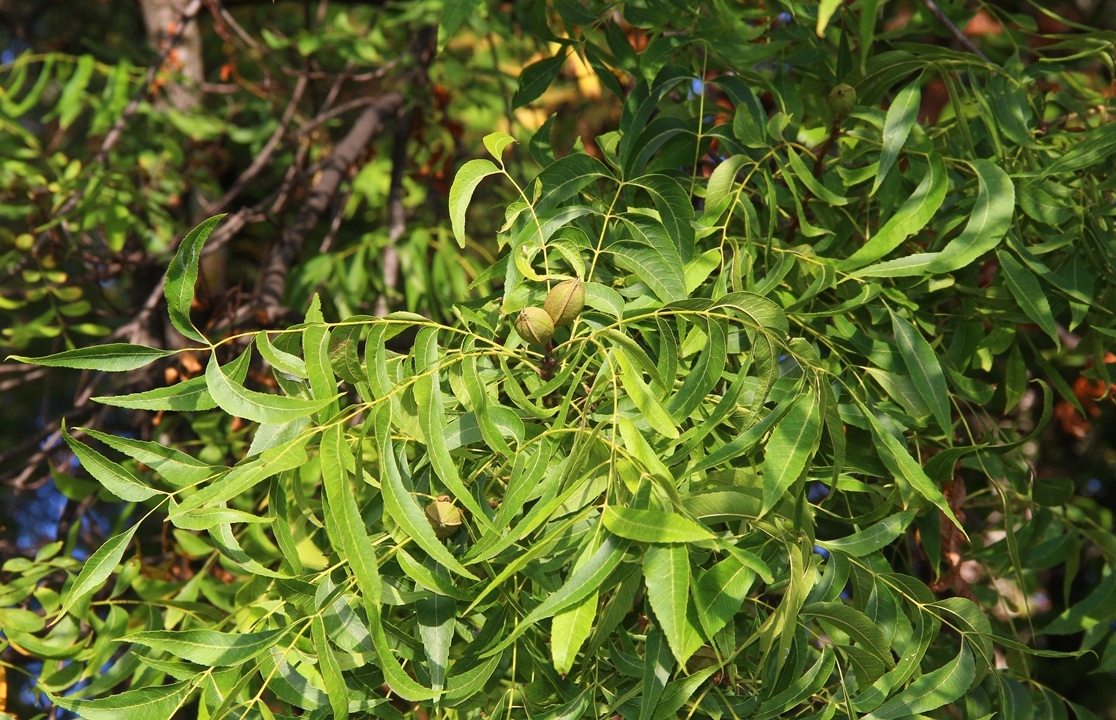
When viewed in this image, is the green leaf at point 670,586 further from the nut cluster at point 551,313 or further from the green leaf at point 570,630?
the nut cluster at point 551,313

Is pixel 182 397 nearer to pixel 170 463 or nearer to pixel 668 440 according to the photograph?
pixel 170 463

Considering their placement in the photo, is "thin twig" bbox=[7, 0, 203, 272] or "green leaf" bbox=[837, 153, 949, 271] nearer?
"green leaf" bbox=[837, 153, 949, 271]

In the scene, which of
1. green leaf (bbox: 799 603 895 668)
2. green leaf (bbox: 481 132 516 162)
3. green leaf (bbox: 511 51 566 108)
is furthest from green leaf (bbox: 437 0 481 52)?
green leaf (bbox: 799 603 895 668)

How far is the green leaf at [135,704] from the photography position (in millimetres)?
802

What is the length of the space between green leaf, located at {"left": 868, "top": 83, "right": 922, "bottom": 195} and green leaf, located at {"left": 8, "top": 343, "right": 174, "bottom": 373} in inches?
26.9

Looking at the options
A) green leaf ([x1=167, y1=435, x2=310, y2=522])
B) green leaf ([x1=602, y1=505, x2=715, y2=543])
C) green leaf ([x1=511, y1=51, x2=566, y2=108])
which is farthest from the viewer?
green leaf ([x1=511, y1=51, x2=566, y2=108])

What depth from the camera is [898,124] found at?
0.98 meters

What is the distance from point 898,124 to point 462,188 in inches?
17.6

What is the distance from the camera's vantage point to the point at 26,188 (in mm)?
2061

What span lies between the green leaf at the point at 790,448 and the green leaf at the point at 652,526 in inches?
3.9

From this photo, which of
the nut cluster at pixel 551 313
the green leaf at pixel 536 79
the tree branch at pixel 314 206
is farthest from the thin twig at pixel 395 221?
the nut cluster at pixel 551 313

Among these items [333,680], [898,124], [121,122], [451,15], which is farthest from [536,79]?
[121,122]

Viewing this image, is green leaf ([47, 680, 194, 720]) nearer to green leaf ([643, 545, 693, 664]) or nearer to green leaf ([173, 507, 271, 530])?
green leaf ([173, 507, 271, 530])

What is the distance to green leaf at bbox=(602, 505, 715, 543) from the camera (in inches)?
24.7
